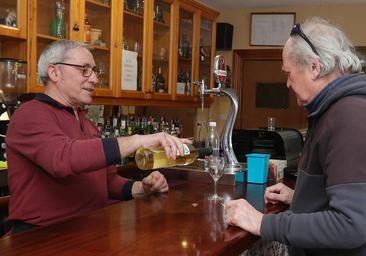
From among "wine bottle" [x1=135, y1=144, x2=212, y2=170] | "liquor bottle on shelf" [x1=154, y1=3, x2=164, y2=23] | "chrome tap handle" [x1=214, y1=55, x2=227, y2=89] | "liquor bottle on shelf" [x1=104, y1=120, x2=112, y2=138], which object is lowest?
"liquor bottle on shelf" [x1=104, y1=120, x2=112, y2=138]

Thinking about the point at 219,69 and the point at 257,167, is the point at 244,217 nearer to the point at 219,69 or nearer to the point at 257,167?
the point at 257,167

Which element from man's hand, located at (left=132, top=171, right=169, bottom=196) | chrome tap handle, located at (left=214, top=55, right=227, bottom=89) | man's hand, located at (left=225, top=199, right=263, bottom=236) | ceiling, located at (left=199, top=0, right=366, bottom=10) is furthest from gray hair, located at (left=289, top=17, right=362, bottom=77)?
ceiling, located at (left=199, top=0, right=366, bottom=10)

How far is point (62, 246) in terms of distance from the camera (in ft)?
3.81

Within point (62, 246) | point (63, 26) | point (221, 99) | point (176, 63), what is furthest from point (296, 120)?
point (62, 246)

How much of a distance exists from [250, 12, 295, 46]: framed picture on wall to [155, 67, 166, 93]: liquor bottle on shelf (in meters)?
1.90

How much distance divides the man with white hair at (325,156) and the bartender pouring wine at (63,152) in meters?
0.42

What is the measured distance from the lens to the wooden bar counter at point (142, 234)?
3.74 feet

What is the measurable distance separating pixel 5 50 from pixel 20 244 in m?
1.90

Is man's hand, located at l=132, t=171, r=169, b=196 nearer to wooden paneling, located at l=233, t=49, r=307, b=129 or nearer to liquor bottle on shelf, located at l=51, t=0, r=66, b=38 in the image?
liquor bottle on shelf, located at l=51, t=0, r=66, b=38

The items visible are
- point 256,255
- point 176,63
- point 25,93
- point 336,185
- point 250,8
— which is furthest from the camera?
point 250,8

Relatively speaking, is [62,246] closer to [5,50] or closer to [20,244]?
[20,244]

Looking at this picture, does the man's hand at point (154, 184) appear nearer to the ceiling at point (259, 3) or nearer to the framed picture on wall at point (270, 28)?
the ceiling at point (259, 3)

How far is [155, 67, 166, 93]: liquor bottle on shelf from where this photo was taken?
411 cm

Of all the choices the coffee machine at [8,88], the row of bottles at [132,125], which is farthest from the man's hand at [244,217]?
the row of bottles at [132,125]
